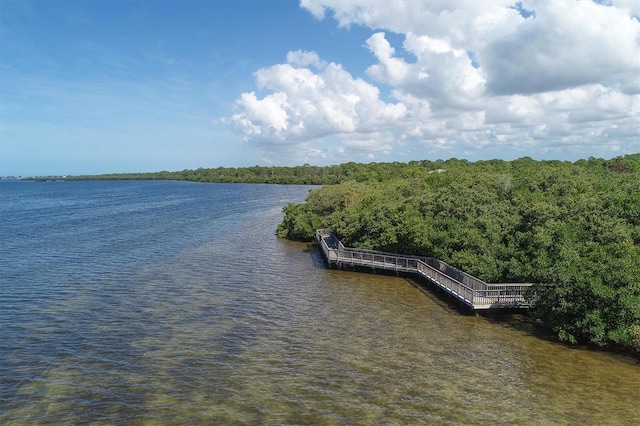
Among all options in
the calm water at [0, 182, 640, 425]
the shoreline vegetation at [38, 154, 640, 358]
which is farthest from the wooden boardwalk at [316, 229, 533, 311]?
the calm water at [0, 182, 640, 425]

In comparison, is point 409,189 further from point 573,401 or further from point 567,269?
point 573,401

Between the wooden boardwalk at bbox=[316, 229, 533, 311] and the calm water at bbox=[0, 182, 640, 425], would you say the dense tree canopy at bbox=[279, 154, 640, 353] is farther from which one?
the calm water at bbox=[0, 182, 640, 425]

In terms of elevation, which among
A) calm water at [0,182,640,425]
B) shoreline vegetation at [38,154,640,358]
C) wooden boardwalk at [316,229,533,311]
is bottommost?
calm water at [0,182,640,425]

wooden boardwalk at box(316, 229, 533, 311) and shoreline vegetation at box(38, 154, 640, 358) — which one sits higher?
shoreline vegetation at box(38, 154, 640, 358)

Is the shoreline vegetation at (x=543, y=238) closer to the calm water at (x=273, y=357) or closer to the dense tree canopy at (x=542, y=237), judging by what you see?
the dense tree canopy at (x=542, y=237)

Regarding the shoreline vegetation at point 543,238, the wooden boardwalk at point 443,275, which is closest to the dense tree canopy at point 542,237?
the shoreline vegetation at point 543,238
